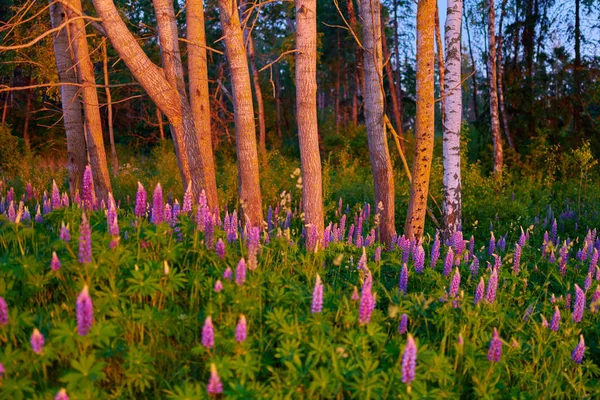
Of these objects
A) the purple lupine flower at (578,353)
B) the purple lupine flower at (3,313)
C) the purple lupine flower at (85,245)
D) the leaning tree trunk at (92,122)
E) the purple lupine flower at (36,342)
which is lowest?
the purple lupine flower at (578,353)

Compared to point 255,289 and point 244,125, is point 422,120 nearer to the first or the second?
point 244,125

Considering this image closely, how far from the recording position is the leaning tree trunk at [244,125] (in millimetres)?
7172

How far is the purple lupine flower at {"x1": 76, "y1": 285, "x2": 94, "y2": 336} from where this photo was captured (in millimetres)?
2775

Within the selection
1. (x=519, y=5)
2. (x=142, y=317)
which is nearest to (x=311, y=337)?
(x=142, y=317)

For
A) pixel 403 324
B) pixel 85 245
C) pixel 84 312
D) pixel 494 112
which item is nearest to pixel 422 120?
pixel 403 324

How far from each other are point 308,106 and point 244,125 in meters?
1.31

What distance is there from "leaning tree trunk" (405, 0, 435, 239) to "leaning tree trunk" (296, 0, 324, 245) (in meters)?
1.93

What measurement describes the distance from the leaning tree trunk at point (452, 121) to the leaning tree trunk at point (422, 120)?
0.91 m

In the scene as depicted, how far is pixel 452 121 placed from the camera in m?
8.84

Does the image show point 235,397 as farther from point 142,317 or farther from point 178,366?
point 142,317

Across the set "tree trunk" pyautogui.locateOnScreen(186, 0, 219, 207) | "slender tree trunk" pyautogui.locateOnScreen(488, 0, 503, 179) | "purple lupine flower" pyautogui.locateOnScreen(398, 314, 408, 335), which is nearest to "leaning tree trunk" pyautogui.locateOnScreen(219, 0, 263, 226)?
"tree trunk" pyautogui.locateOnScreen(186, 0, 219, 207)

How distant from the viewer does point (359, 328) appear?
12.1ft

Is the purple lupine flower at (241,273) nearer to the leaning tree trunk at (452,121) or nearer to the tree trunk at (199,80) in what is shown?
the tree trunk at (199,80)

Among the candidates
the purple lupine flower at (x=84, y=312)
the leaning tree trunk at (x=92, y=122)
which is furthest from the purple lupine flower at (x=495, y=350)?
the leaning tree trunk at (x=92, y=122)
